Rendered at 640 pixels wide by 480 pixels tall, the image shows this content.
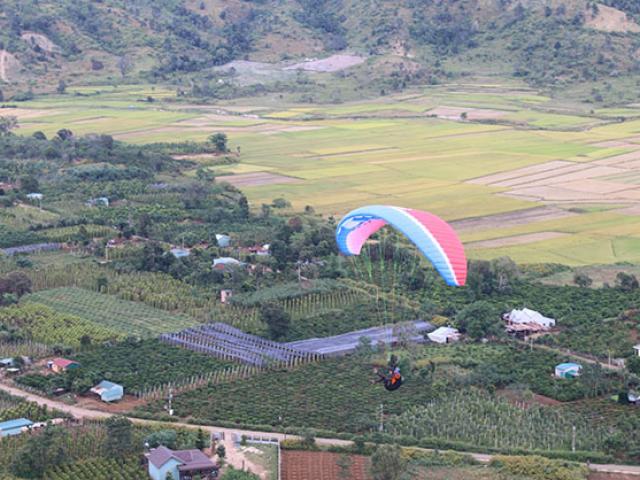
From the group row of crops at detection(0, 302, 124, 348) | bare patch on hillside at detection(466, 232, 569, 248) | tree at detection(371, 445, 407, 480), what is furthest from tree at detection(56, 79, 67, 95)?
tree at detection(371, 445, 407, 480)

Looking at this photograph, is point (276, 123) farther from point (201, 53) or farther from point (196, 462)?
point (196, 462)

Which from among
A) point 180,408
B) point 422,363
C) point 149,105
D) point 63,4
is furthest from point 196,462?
point 63,4

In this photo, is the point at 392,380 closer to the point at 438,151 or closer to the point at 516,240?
the point at 516,240

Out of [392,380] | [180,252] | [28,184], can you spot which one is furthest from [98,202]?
[392,380]

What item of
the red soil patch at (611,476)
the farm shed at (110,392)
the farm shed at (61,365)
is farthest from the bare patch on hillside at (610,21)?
the red soil patch at (611,476)

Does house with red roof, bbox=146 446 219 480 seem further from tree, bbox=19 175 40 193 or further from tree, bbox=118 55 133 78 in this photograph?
tree, bbox=118 55 133 78

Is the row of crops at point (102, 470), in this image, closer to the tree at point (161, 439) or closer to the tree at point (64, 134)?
the tree at point (161, 439)
